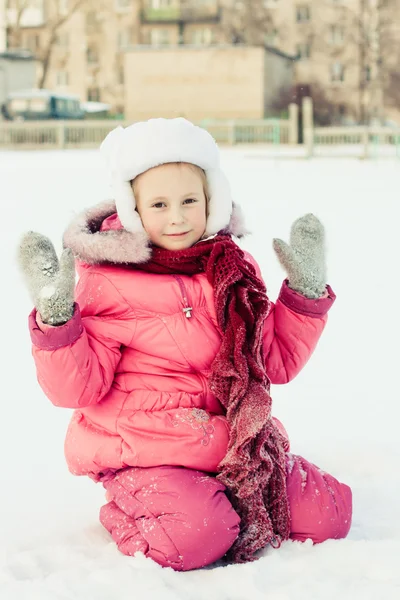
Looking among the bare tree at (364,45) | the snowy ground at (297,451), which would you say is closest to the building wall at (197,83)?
the bare tree at (364,45)

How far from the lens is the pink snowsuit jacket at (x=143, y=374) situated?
2125 mm

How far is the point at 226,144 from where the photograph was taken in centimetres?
2330

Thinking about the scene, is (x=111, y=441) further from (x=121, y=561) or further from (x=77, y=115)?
(x=77, y=115)

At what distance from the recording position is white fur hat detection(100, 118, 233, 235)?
226 cm

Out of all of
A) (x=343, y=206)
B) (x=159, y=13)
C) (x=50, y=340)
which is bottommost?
(x=343, y=206)

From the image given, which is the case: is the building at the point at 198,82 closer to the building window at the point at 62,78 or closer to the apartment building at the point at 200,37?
the apartment building at the point at 200,37

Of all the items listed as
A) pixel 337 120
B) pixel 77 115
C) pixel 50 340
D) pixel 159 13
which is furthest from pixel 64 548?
pixel 159 13

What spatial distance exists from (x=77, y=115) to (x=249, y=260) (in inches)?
1171

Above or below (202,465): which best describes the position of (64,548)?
below

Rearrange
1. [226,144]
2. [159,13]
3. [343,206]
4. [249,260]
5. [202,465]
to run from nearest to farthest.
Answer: [202,465] < [249,260] < [343,206] < [226,144] < [159,13]

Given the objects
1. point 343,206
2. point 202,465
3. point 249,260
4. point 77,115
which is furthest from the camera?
point 77,115

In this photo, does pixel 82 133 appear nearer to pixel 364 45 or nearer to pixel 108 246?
pixel 108 246

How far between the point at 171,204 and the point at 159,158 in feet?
0.38

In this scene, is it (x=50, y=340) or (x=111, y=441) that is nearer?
(x=50, y=340)
